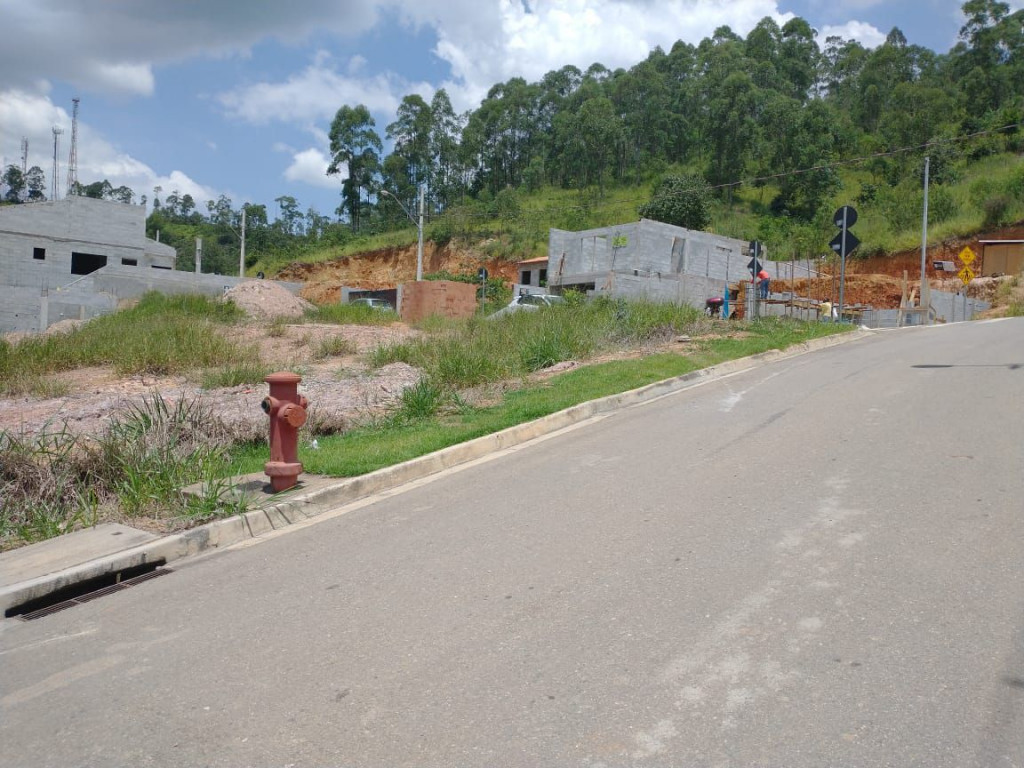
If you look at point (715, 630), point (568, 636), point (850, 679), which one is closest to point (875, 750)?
point (850, 679)

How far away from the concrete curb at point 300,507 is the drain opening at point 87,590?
0.03 meters

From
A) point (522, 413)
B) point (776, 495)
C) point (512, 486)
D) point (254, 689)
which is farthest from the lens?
point (522, 413)

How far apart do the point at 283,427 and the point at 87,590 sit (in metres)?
2.08

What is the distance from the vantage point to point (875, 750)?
320 cm

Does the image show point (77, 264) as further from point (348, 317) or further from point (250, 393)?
point (250, 393)

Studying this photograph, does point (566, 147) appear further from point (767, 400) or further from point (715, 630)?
point (715, 630)

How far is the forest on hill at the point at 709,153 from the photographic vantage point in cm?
5869

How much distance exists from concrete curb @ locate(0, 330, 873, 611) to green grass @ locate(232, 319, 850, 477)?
0.19 meters

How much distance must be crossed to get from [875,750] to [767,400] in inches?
317

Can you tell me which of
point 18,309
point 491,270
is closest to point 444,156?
point 491,270

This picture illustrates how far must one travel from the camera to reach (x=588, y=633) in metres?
4.31

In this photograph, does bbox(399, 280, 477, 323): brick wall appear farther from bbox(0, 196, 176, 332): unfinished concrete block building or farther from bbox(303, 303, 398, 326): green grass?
bbox(0, 196, 176, 332): unfinished concrete block building

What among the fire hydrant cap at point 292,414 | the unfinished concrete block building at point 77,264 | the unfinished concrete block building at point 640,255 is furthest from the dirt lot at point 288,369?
the unfinished concrete block building at point 77,264

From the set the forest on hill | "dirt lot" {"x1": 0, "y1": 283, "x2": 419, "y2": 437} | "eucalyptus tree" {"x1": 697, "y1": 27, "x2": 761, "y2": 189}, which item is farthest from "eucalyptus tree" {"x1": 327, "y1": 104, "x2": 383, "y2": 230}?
"dirt lot" {"x1": 0, "y1": 283, "x2": 419, "y2": 437}
